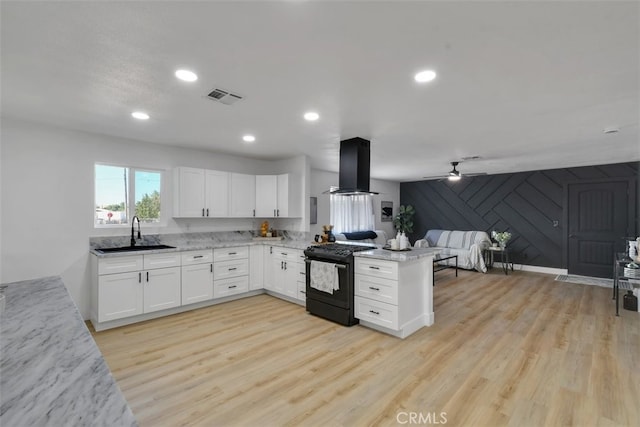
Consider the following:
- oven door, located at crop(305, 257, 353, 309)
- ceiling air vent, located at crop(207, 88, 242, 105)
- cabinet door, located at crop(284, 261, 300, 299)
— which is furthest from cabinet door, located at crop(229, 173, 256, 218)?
ceiling air vent, located at crop(207, 88, 242, 105)

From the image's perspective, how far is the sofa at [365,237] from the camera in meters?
6.93

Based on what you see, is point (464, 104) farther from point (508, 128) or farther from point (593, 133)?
point (593, 133)

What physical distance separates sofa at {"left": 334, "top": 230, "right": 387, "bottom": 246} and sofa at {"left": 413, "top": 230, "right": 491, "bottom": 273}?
1134 millimetres

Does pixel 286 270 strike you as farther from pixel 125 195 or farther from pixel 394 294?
pixel 125 195

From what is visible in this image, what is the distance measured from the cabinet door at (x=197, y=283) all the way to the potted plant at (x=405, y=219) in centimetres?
624

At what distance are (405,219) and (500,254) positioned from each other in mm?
2658

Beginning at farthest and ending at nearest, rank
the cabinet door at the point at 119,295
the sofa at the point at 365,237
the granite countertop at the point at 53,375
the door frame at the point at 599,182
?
the sofa at the point at 365,237
the door frame at the point at 599,182
the cabinet door at the point at 119,295
the granite countertop at the point at 53,375

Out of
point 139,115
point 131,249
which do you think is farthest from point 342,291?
point 139,115

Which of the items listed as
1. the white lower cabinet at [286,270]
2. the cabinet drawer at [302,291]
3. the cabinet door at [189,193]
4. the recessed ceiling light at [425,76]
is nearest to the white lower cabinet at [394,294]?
the cabinet drawer at [302,291]

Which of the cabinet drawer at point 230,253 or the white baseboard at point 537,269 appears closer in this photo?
the cabinet drawer at point 230,253

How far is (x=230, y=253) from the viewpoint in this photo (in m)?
4.52

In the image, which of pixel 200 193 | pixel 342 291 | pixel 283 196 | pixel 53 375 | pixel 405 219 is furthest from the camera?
pixel 405 219

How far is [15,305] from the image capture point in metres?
1.54

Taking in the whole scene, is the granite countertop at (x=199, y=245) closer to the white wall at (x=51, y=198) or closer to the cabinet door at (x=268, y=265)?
the cabinet door at (x=268, y=265)
